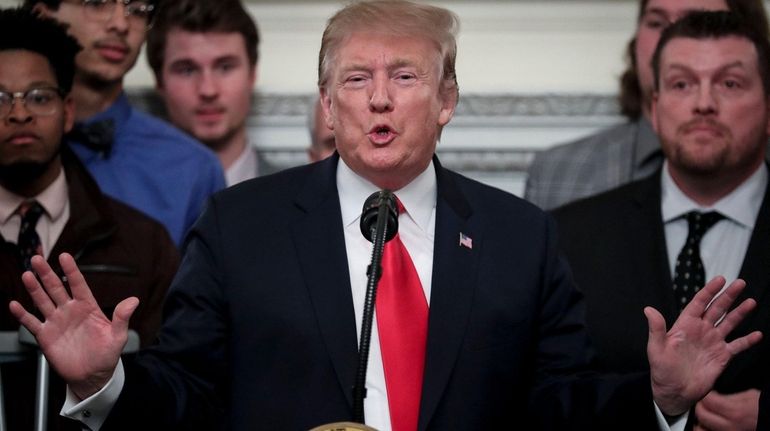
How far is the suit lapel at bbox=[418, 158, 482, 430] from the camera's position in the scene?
2471 millimetres

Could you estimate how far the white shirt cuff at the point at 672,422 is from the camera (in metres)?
2.39

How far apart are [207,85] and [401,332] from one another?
1.60m

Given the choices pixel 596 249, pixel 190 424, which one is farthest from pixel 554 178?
pixel 190 424

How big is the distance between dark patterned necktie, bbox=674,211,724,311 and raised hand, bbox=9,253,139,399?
56.5 inches

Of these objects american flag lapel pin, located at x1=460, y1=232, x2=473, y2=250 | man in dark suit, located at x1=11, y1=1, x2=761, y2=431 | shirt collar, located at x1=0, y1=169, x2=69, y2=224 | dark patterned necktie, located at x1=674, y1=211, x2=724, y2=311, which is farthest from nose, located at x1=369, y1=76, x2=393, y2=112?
dark patterned necktie, located at x1=674, y1=211, x2=724, y2=311

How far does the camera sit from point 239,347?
2.51 m

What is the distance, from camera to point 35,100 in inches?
124

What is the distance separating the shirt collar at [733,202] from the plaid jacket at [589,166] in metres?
0.34

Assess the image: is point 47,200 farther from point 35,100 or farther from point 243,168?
point 243,168

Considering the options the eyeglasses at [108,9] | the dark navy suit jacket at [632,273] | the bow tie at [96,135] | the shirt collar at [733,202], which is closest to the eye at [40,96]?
the bow tie at [96,135]

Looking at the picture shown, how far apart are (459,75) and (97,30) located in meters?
1.08

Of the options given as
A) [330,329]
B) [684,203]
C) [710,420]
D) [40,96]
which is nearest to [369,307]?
[330,329]

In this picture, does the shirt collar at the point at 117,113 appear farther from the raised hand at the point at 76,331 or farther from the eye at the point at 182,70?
the raised hand at the point at 76,331

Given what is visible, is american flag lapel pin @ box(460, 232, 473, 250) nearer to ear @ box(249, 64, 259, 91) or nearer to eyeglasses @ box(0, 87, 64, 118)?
eyeglasses @ box(0, 87, 64, 118)
